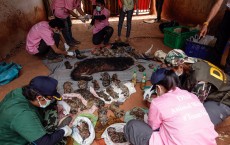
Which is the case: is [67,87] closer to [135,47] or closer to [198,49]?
[135,47]

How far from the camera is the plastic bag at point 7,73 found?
13.3ft

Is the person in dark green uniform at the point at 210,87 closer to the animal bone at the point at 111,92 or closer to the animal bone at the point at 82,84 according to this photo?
the animal bone at the point at 111,92

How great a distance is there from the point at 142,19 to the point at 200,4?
2247mm

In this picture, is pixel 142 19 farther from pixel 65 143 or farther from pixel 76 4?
pixel 65 143

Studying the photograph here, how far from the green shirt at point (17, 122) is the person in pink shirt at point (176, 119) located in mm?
1190

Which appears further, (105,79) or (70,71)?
(70,71)

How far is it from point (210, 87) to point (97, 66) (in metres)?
2.53

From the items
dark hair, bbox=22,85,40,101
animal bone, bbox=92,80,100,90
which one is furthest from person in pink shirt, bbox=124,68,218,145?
animal bone, bbox=92,80,100,90

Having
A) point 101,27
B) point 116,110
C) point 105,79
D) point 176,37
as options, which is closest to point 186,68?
point 116,110

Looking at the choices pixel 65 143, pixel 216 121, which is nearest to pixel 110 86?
pixel 65 143

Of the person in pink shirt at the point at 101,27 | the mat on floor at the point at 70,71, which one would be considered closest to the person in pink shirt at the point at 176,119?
the mat on floor at the point at 70,71

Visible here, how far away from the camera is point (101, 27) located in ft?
18.5

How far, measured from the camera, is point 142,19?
780 centimetres

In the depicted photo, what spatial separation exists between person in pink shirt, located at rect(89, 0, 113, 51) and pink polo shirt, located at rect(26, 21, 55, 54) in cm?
138
